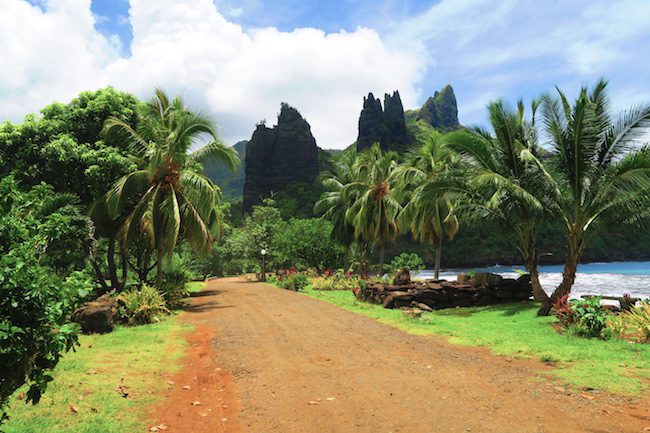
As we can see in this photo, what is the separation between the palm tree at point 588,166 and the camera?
38.9 ft

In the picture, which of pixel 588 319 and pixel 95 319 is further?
pixel 95 319

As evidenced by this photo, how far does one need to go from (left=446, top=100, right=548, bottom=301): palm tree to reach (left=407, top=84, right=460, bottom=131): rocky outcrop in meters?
139

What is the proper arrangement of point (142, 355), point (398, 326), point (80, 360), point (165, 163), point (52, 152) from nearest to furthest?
point (80, 360) → point (142, 355) → point (398, 326) → point (52, 152) → point (165, 163)

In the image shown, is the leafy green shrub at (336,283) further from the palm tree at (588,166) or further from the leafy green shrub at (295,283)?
the palm tree at (588,166)

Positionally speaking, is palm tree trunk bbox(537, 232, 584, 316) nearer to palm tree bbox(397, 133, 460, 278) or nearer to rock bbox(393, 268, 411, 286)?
rock bbox(393, 268, 411, 286)

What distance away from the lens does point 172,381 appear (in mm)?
6648

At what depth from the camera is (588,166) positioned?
41.4 feet

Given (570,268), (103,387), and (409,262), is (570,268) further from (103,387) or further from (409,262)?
(409,262)

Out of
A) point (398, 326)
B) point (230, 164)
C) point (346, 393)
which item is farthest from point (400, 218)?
point (346, 393)

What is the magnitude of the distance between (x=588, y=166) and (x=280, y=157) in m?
86.6

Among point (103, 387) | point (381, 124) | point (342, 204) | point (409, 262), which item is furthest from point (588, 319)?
point (381, 124)

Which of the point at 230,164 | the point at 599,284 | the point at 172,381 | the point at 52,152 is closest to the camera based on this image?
the point at 172,381

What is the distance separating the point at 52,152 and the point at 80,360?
9.90 metres

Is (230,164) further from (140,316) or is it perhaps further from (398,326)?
(398,326)
